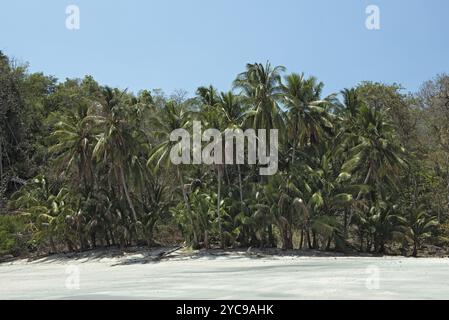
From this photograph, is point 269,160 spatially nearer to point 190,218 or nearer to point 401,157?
point 190,218

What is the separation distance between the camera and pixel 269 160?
112 ft

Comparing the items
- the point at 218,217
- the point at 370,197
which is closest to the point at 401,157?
the point at 370,197

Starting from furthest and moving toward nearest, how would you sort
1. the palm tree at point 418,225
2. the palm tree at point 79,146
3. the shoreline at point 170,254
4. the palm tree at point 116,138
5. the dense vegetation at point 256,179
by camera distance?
1. the palm tree at point 79,146
2. the palm tree at point 418,225
3. the palm tree at point 116,138
4. the dense vegetation at point 256,179
5. the shoreline at point 170,254

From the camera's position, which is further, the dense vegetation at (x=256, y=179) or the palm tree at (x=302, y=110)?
the palm tree at (x=302, y=110)

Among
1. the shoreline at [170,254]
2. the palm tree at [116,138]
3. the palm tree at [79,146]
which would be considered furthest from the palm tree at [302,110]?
the palm tree at [79,146]

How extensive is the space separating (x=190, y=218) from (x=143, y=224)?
17.4ft

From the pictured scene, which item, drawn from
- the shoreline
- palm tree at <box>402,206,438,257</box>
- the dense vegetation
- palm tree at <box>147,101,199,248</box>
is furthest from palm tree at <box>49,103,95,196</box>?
palm tree at <box>402,206,438,257</box>

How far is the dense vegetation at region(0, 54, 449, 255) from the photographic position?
32688 mm

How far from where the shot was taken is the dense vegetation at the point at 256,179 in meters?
32.7

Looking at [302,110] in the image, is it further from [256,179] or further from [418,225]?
[418,225]

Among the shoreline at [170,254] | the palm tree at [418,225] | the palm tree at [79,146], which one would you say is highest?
the palm tree at [79,146]

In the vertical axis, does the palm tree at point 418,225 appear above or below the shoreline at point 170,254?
above

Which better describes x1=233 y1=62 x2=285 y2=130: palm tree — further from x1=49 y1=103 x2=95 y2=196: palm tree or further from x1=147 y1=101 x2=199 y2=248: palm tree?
x1=49 y1=103 x2=95 y2=196: palm tree

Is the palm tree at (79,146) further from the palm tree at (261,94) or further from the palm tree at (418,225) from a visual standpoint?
the palm tree at (418,225)
